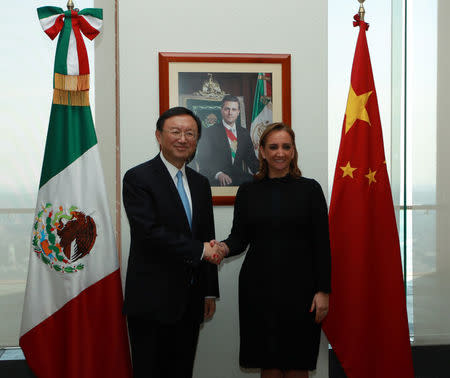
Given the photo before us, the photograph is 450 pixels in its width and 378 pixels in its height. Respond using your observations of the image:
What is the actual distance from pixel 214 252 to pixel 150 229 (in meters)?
0.31

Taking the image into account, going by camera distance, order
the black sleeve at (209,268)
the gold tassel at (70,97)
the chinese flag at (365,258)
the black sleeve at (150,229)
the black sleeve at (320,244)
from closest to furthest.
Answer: the black sleeve at (150,229) < the black sleeve at (320,244) < the black sleeve at (209,268) < the gold tassel at (70,97) < the chinese flag at (365,258)

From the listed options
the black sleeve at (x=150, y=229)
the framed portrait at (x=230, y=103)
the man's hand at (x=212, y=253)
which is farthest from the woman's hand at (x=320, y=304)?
the framed portrait at (x=230, y=103)

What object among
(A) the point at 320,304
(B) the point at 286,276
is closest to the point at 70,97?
(B) the point at 286,276

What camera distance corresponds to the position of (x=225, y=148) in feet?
7.45

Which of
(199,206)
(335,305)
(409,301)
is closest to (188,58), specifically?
(199,206)

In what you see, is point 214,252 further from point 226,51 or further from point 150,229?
point 226,51

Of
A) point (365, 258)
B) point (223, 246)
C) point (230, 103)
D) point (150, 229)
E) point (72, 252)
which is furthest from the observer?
point (230, 103)

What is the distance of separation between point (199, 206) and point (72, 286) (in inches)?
31.7

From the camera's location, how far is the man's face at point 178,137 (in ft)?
5.64

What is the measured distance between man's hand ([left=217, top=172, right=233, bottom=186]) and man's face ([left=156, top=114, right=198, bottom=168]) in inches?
20.7

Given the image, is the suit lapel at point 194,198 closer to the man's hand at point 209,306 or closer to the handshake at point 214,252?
the handshake at point 214,252

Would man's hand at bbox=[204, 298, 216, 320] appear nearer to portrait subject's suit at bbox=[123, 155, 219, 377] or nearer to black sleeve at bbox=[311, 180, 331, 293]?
portrait subject's suit at bbox=[123, 155, 219, 377]

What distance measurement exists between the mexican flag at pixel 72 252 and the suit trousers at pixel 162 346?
0.30 meters

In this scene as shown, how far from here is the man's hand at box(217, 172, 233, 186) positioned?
A: 7.47 ft
